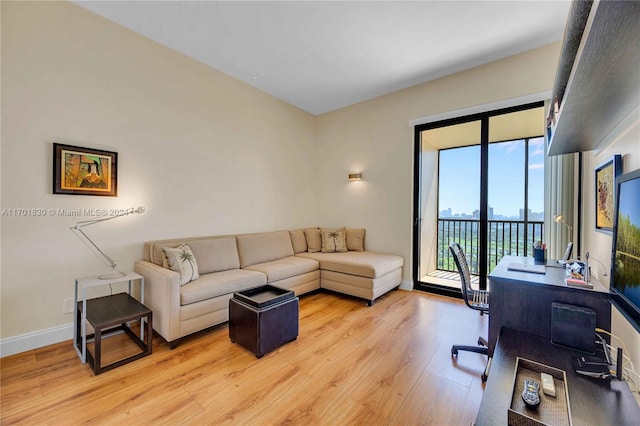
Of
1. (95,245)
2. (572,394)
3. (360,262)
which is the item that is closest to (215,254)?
(95,245)

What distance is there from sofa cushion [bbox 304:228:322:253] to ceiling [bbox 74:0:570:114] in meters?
2.36

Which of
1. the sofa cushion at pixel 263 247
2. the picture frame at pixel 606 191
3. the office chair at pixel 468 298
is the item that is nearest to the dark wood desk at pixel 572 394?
the office chair at pixel 468 298

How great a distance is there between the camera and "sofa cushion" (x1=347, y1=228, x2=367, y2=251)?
14.5ft

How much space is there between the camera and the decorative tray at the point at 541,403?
881mm

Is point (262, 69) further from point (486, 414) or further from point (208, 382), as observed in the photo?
point (486, 414)

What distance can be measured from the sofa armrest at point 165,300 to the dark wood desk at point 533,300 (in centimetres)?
246

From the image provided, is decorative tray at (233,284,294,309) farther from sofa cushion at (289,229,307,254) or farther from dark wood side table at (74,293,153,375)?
sofa cushion at (289,229,307,254)

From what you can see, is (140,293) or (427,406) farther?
(140,293)

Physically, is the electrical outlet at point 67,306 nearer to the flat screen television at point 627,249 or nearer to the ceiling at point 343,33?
the ceiling at point 343,33

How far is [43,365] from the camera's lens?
2.06 metres

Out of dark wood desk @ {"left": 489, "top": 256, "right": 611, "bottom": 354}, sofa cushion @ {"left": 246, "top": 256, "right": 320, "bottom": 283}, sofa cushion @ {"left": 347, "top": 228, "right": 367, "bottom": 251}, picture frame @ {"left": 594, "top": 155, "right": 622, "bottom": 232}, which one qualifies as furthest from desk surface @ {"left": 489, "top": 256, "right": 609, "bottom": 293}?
sofa cushion @ {"left": 347, "top": 228, "right": 367, "bottom": 251}

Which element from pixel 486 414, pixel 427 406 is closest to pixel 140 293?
pixel 427 406

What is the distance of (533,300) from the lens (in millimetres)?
1692

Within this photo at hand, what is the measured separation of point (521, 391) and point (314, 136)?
4.81m
